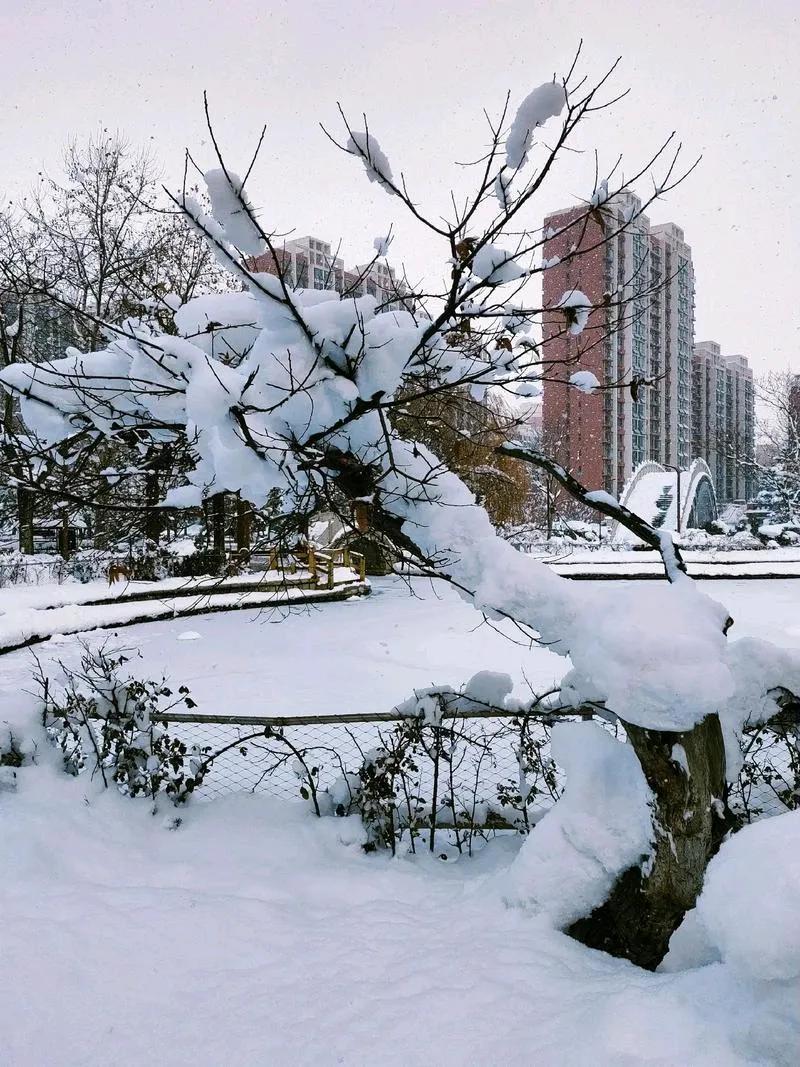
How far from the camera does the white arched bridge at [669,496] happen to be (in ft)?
142

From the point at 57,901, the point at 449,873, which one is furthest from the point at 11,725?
the point at 449,873

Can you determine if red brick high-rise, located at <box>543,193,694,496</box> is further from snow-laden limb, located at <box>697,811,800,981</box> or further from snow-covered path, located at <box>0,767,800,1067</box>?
snow-laden limb, located at <box>697,811,800,981</box>

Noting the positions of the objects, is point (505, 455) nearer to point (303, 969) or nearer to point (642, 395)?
point (303, 969)

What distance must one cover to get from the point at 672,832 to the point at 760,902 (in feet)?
3.45

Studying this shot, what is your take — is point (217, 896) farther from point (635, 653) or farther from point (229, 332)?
point (229, 332)

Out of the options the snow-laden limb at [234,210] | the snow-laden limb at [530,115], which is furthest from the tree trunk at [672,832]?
the snow-laden limb at [234,210]

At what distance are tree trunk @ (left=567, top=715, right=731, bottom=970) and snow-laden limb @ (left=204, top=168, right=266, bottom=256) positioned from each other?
279cm

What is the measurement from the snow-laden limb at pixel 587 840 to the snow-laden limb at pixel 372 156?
3.11m

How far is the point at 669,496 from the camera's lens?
4584 centimetres

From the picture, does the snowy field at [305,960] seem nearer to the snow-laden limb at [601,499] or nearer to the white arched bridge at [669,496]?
the snow-laden limb at [601,499]

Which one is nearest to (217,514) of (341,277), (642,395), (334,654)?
(341,277)

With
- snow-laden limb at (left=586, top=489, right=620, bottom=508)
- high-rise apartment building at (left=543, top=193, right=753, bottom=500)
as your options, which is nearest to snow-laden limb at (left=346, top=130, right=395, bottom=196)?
snow-laden limb at (left=586, top=489, right=620, bottom=508)

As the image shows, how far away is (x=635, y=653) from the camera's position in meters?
3.02

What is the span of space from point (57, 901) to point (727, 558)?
2583 cm
